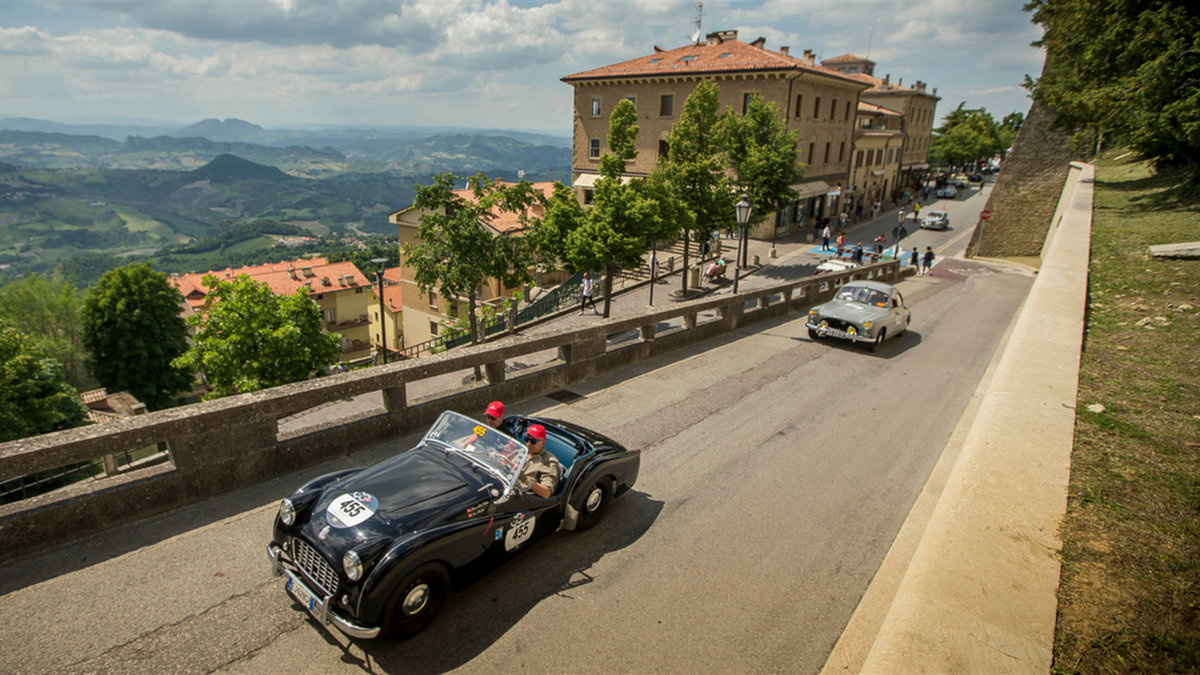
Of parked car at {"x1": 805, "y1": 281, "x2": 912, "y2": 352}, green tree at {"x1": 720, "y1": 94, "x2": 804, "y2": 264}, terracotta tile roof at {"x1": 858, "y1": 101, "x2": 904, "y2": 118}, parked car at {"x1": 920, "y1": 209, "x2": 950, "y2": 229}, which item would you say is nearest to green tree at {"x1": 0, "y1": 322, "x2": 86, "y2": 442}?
parked car at {"x1": 805, "y1": 281, "x2": 912, "y2": 352}

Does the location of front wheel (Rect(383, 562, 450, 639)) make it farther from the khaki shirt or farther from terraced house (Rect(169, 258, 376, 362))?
terraced house (Rect(169, 258, 376, 362))

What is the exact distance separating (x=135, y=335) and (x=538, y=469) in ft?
166

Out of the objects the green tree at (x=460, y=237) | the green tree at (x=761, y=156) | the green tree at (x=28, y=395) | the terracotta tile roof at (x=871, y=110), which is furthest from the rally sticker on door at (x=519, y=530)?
the terracotta tile roof at (x=871, y=110)

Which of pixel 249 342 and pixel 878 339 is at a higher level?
pixel 878 339

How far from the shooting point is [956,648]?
10.6ft

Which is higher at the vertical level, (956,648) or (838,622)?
(956,648)

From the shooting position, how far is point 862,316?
13.9 meters

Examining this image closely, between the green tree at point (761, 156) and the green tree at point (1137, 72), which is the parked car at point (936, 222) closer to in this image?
the green tree at point (1137, 72)

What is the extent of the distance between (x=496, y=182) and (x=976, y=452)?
19.6m

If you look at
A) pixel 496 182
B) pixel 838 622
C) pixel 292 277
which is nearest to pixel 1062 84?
pixel 496 182

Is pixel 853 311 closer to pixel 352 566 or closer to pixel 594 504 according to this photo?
pixel 594 504

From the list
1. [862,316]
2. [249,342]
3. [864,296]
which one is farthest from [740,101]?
[249,342]

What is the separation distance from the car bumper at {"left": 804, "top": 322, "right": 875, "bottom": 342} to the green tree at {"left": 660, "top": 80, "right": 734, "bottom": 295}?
1399 centimetres

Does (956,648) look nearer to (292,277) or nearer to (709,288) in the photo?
(709,288)
